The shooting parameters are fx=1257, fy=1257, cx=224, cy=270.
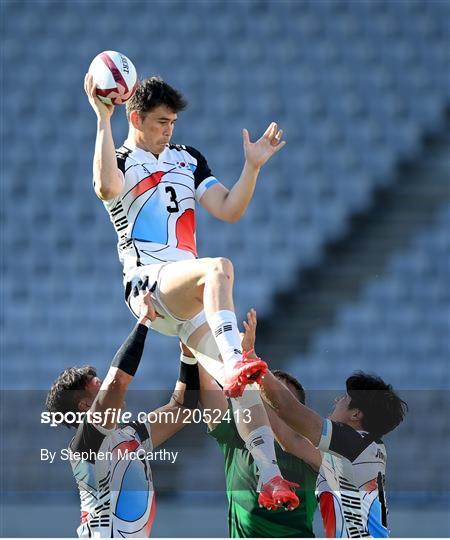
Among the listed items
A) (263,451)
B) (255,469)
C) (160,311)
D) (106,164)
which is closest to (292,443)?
(255,469)

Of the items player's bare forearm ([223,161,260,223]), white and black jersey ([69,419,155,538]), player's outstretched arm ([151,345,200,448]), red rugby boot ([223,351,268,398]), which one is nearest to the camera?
red rugby boot ([223,351,268,398])

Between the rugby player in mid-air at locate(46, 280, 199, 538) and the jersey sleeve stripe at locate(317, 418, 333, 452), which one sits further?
the rugby player in mid-air at locate(46, 280, 199, 538)

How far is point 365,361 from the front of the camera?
10477mm

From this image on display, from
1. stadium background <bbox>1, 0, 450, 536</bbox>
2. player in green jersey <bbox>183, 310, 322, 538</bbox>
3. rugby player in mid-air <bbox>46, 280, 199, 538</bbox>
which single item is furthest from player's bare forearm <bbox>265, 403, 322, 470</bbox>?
stadium background <bbox>1, 0, 450, 536</bbox>

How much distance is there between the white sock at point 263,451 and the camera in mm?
4777

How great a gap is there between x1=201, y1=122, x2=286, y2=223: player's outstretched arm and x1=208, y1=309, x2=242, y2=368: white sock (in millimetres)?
658

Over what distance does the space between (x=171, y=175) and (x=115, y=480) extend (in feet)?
4.26

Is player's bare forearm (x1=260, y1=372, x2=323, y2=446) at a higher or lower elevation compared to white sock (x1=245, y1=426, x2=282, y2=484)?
higher

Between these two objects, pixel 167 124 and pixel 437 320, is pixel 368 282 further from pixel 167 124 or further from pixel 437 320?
pixel 167 124

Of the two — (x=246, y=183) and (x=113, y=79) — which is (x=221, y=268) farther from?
(x=113, y=79)

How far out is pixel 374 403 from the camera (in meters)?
5.26

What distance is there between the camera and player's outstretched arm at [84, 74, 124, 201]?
191 inches

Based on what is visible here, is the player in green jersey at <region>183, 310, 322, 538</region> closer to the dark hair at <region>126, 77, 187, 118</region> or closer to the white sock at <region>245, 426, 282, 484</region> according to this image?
the white sock at <region>245, 426, 282, 484</region>

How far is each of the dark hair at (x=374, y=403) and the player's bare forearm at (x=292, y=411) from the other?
0.27 meters
